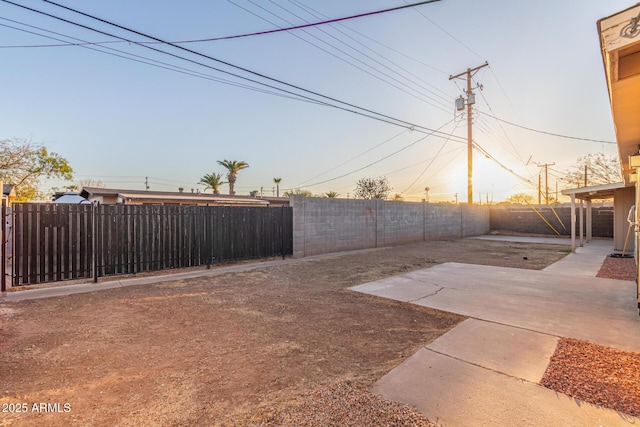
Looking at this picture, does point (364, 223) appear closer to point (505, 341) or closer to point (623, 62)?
point (505, 341)

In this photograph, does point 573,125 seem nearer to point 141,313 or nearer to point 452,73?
point 452,73

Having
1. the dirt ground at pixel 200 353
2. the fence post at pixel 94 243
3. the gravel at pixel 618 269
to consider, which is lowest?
the gravel at pixel 618 269

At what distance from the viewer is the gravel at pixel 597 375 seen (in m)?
2.17

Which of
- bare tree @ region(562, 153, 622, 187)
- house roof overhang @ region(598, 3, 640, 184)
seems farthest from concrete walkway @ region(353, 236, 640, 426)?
bare tree @ region(562, 153, 622, 187)

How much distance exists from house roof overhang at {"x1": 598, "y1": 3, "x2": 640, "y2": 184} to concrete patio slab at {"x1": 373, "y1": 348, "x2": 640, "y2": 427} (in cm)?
256

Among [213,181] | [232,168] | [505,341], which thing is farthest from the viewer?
[213,181]

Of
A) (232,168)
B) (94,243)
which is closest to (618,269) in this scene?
(94,243)

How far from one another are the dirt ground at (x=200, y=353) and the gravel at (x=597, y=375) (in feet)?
4.04

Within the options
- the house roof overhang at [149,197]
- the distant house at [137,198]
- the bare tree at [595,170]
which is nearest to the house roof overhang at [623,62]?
the distant house at [137,198]

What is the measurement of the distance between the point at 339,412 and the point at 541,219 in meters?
23.6

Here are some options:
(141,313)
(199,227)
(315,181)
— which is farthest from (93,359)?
(315,181)

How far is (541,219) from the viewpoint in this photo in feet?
65.1

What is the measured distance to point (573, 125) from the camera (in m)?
15.1

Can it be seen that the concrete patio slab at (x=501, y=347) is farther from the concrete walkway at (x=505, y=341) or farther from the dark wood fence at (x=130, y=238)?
the dark wood fence at (x=130, y=238)
